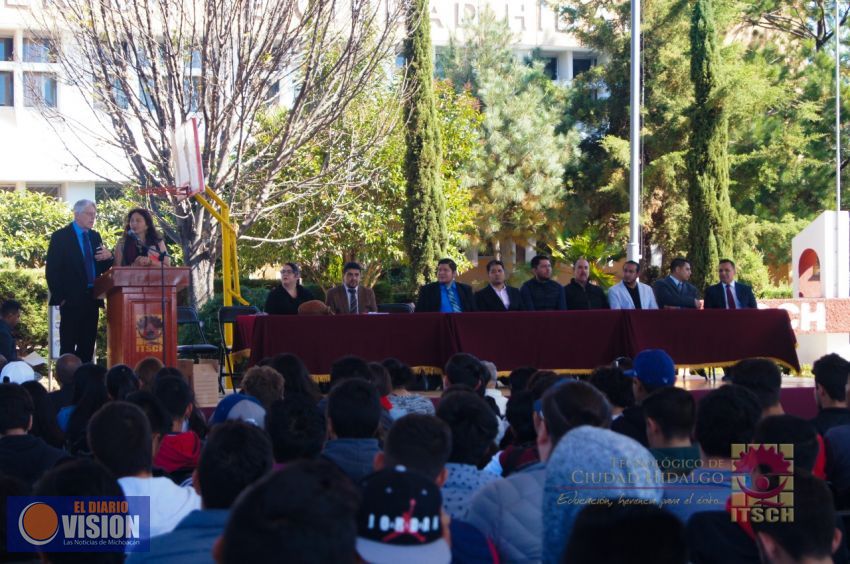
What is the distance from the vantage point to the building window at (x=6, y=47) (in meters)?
31.1

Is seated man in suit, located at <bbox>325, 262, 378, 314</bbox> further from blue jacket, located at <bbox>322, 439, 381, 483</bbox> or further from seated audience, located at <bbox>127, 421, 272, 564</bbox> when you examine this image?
seated audience, located at <bbox>127, 421, 272, 564</bbox>

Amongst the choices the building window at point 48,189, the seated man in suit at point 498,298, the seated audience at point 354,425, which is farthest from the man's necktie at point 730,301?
the building window at point 48,189

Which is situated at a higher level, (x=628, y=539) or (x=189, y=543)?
(x=628, y=539)

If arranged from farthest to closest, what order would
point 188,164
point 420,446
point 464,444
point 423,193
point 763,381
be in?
1. point 423,193
2. point 188,164
3. point 763,381
4. point 464,444
5. point 420,446

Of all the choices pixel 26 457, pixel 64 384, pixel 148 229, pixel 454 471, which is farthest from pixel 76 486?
pixel 148 229

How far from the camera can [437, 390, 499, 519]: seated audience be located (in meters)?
4.09

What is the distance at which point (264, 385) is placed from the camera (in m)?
6.40

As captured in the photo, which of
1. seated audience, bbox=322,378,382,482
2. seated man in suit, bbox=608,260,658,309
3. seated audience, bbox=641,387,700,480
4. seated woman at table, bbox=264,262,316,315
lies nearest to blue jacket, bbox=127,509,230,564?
seated audience, bbox=322,378,382,482

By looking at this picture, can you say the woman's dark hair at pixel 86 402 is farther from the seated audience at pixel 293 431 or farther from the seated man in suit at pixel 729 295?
the seated man in suit at pixel 729 295

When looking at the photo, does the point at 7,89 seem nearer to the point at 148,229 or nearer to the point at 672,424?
the point at 148,229

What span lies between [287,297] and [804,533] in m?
9.80

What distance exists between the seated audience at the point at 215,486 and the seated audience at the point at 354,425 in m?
1.03

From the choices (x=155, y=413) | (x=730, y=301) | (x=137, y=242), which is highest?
(x=137, y=242)

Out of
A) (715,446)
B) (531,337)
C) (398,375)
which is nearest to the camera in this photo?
(715,446)
